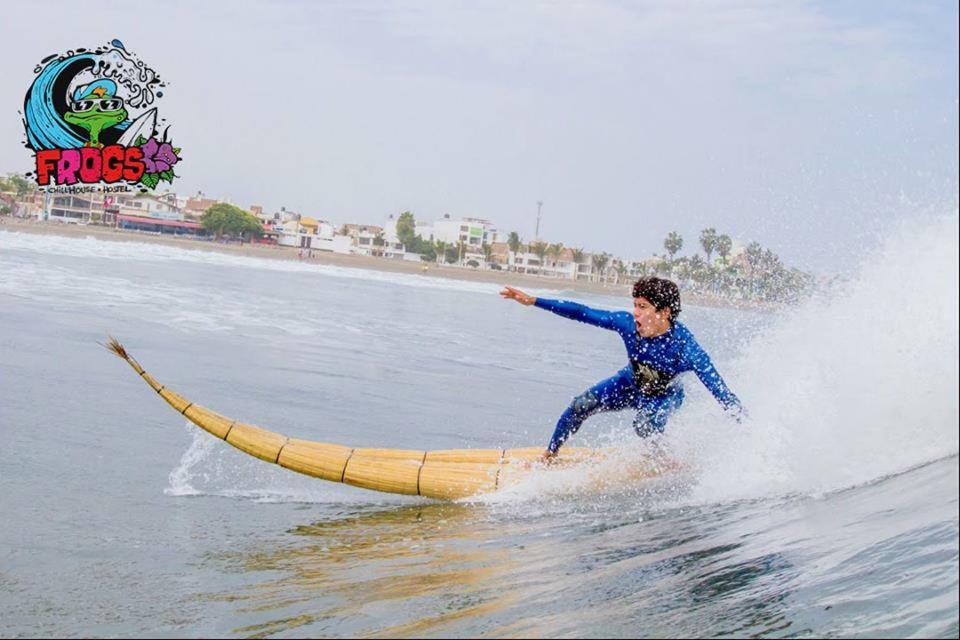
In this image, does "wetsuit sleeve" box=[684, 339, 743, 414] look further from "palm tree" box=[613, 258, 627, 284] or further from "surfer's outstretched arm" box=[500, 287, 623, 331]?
"palm tree" box=[613, 258, 627, 284]

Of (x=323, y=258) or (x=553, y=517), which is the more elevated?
(x=323, y=258)

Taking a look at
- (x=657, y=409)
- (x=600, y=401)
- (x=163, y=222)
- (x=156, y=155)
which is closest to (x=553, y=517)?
(x=600, y=401)

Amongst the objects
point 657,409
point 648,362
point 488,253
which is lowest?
point 657,409

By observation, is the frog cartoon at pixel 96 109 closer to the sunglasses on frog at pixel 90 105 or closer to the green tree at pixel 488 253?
the sunglasses on frog at pixel 90 105

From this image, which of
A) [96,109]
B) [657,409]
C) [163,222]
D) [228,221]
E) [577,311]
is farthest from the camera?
[228,221]

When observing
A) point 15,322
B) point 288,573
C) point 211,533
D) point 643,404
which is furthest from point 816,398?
point 15,322

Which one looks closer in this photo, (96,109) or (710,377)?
(710,377)

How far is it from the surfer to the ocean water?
0.29 meters

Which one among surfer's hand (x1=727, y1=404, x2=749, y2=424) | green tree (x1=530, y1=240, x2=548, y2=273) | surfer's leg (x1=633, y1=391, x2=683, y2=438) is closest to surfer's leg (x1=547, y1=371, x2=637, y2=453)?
surfer's leg (x1=633, y1=391, x2=683, y2=438)

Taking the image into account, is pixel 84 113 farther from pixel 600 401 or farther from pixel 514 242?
pixel 514 242

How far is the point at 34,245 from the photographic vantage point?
4359 cm

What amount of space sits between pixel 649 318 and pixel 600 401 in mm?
824

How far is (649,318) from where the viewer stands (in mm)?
6668

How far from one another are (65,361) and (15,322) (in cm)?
403
